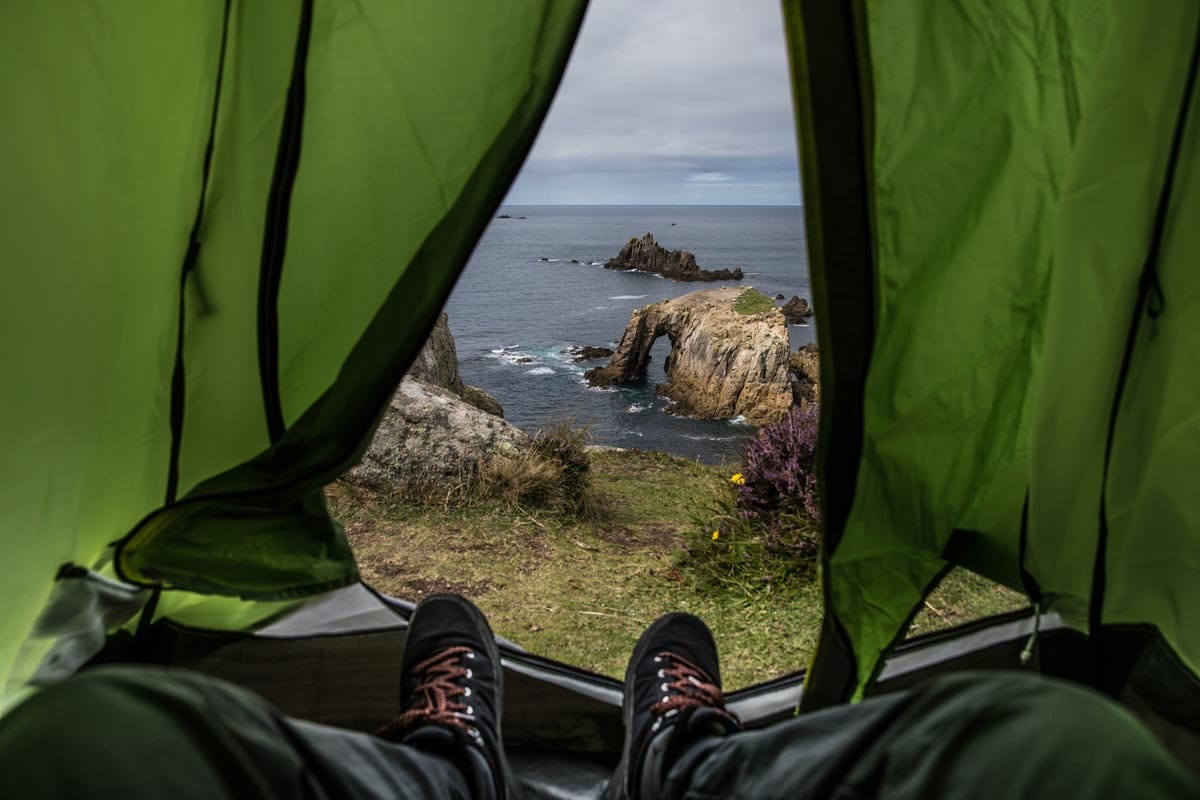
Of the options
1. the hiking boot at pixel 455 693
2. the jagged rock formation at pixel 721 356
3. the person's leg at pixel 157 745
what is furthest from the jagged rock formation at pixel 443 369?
the jagged rock formation at pixel 721 356

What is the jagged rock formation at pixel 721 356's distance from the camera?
1041cm

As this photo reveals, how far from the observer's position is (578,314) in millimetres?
32156

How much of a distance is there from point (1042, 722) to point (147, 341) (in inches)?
55.6

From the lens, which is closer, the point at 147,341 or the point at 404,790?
the point at 404,790

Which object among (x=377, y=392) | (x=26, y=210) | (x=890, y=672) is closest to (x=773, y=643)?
(x=890, y=672)

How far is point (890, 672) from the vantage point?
1.63 meters

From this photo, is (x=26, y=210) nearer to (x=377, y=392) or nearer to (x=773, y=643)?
(x=377, y=392)

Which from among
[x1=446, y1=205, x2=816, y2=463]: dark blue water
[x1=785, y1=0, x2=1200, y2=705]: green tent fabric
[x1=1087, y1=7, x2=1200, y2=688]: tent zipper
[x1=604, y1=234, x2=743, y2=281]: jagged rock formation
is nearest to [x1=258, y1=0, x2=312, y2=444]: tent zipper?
[x1=446, y1=205, x2=816, y2=463]: dark blue water

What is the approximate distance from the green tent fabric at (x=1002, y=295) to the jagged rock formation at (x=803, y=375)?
361 inches

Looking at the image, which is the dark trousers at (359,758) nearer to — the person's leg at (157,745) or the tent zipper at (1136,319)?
the person's leg at (157,745)

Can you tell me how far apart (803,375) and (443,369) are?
24.5 feet

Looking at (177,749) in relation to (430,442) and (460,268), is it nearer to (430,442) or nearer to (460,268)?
(460,268)

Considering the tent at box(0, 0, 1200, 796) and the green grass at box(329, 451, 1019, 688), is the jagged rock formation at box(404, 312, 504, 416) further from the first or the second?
Result: the tent at box(0, 0, 1200, 796)

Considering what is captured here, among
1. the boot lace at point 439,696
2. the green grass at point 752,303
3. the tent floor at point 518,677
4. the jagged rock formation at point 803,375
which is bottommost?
the jagged rock formation at point 803,375
